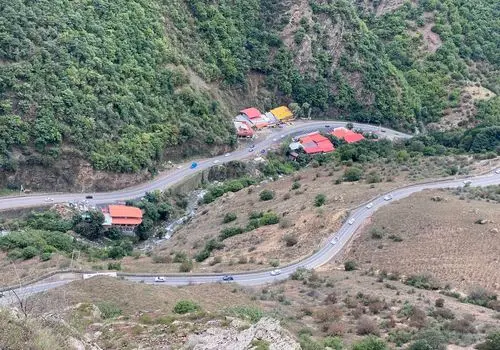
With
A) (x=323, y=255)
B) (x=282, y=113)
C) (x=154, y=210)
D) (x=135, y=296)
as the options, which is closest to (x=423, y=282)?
(x=323, y=255)

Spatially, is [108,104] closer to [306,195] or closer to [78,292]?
[306,195]

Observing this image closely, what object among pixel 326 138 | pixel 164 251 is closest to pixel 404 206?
pixel 164 251

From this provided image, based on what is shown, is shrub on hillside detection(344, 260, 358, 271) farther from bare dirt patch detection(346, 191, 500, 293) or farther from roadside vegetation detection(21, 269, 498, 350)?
roadside vegetation detection(21, 269, 498, 350)

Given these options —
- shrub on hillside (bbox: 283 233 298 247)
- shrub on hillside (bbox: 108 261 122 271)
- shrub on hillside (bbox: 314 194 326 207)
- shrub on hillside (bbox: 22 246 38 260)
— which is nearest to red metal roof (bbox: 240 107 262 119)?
shrub on hillside (bbox: 314 194 326 207)

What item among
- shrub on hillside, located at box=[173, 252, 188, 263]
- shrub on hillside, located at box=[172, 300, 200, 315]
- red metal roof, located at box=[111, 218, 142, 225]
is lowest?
red metal roof, located at box=[111, 218, 142, 225]


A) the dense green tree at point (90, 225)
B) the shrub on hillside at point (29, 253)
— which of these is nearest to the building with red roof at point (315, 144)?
the dense green tree at point (90, 225)

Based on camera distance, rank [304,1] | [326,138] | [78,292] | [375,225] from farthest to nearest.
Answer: [304,1]
[326,138]
[375,225]
[78,292]

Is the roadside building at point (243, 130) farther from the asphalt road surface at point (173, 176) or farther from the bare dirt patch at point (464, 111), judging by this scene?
the bare dirt patch at point (464, 111)
